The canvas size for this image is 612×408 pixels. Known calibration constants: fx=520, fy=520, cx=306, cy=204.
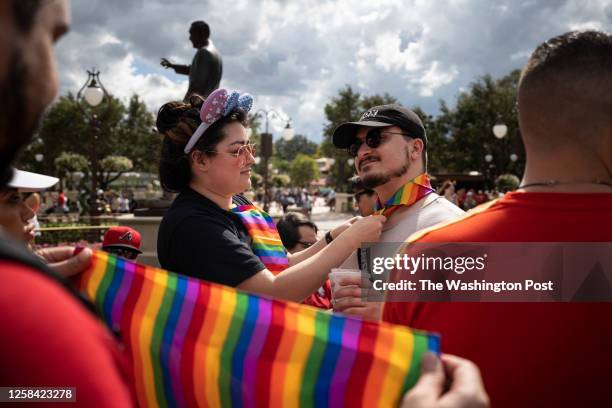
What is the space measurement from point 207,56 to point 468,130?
133 feet

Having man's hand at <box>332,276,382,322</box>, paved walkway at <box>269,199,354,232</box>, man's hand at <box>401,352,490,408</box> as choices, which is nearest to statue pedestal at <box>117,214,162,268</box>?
man's hand at <box>332,276,382,322</box>

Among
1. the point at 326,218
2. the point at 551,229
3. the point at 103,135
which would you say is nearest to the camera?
the point at 551,229

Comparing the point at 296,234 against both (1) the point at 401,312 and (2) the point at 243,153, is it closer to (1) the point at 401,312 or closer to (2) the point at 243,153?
(2) the point at 243,153

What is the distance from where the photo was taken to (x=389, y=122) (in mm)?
3096

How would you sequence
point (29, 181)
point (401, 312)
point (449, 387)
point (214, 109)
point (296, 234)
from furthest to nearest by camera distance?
point (296, 234) < point (214, 109) < point (29, 181) < point (401, 312) < point (449, 387)

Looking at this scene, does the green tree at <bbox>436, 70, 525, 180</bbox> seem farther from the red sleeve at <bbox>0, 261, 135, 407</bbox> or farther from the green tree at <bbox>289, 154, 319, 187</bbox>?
the red sleeve at <bbox>0, 261, 135, 407</bbox>

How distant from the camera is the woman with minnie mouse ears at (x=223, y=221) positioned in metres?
2.30

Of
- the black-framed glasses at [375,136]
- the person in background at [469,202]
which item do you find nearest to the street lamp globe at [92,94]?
the black-framed glasses at [375,136]

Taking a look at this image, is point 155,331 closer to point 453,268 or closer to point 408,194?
point 453,268

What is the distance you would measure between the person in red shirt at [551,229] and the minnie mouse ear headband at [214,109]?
152cm

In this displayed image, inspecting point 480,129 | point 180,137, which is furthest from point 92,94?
point 480,129

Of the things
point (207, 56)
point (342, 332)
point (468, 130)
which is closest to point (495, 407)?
point (342, 332)

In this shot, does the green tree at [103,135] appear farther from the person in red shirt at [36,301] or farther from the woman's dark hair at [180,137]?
the person in red shirt at [36,301]

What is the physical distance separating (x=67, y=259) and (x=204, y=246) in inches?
28.7
